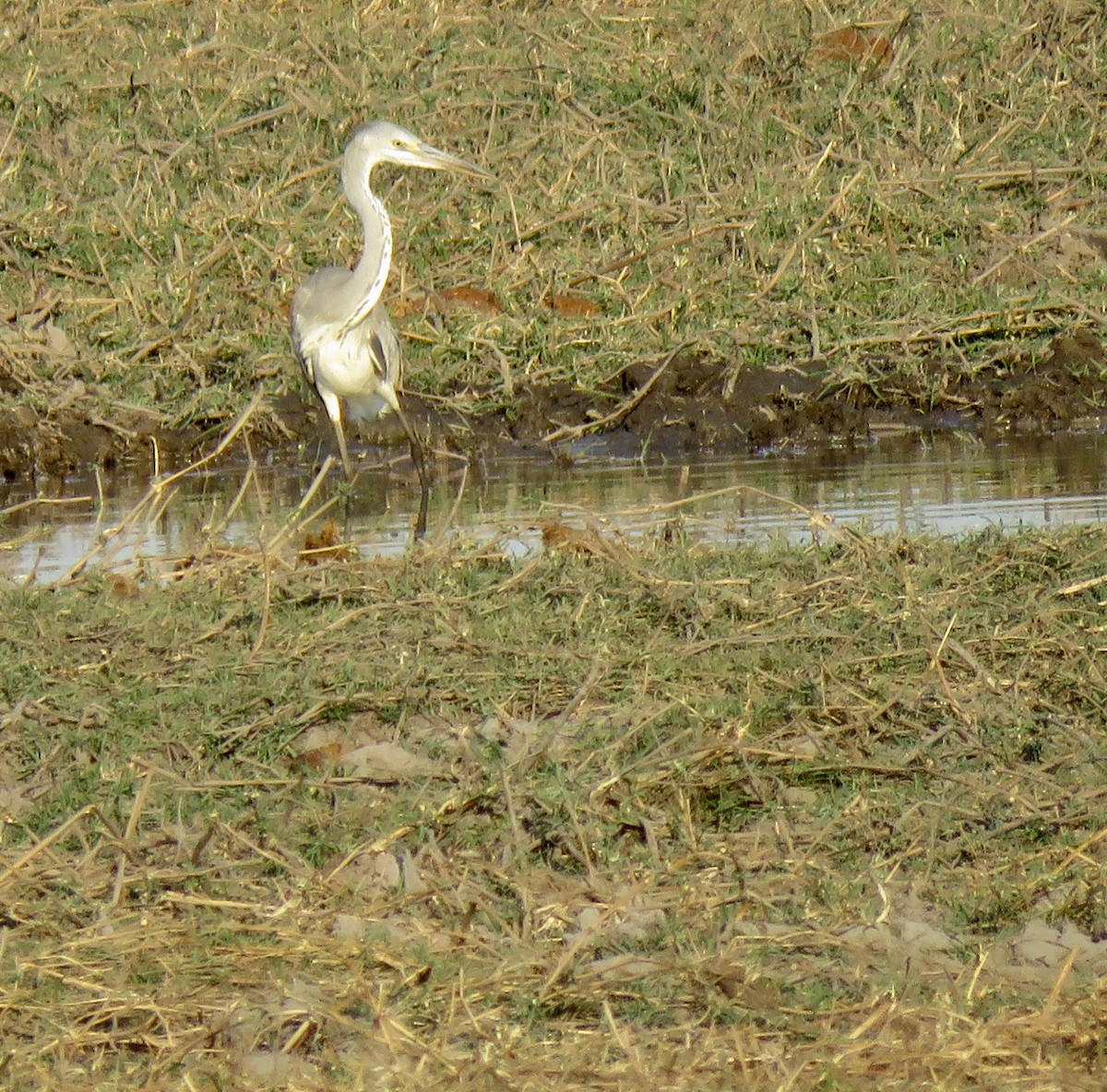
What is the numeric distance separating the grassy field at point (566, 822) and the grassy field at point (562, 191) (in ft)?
17.0

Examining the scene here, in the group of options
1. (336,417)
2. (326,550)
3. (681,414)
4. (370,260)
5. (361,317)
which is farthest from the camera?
(681,414)

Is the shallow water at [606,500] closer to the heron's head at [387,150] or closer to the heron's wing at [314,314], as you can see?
the heron's wing at [314,314]

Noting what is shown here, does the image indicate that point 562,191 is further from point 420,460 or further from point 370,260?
point 420,460

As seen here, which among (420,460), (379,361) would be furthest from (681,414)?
(379,361)

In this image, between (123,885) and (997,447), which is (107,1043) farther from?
(997,447)

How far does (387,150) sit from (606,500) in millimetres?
2629

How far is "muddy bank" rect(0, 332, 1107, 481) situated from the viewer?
10.3m

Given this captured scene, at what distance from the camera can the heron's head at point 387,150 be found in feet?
32.9

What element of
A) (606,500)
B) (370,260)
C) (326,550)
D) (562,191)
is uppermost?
(562,191)

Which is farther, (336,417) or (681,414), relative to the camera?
(681,414)

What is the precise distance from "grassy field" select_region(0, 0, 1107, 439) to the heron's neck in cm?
111

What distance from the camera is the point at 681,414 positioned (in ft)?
34.2

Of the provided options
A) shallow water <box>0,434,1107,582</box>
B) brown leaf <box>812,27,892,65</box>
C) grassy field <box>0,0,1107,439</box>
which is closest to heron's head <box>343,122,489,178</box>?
grassy field <box>0,0,1107,439</box>

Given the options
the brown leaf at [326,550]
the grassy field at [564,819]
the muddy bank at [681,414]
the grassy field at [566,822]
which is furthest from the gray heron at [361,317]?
the grassy field at [566,822]
